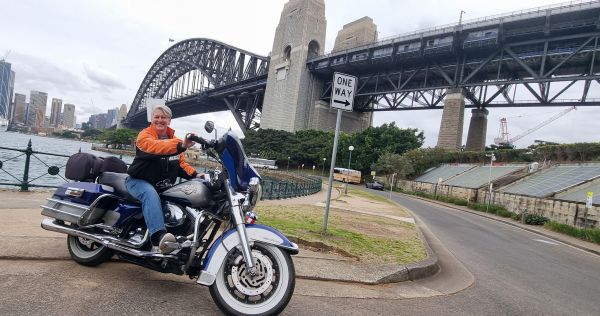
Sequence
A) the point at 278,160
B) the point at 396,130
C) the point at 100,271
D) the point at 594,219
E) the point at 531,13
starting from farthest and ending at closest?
the point at 278,160
the point at 396,130
the point at 531,13
the point at 594,219
the point at 100,271

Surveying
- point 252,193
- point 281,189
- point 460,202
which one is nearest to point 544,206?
point 460,202

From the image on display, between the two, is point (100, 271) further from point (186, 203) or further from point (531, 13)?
point (531, 13)

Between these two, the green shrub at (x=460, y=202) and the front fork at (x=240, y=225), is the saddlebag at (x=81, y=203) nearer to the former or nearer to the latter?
the front fork at (x=240, y=225)

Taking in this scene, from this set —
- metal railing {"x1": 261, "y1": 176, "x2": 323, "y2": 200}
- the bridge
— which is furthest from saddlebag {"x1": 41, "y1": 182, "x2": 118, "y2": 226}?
the bridge

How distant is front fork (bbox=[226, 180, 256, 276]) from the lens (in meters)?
3.23

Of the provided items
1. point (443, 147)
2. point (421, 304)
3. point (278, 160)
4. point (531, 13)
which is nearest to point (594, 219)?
point (421, 304)

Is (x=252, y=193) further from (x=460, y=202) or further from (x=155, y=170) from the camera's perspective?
(x=460, y=202)

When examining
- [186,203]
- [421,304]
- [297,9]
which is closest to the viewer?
[186,203]

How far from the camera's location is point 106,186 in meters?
4.11

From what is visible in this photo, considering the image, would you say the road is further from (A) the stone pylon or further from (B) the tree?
(B) the tree

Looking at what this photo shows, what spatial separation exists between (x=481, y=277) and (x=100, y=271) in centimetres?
568

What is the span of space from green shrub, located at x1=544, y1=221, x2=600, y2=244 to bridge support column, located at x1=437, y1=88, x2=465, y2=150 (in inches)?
1417

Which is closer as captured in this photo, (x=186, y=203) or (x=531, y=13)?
(x=186, y=203)

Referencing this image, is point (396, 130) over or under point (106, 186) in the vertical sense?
over
